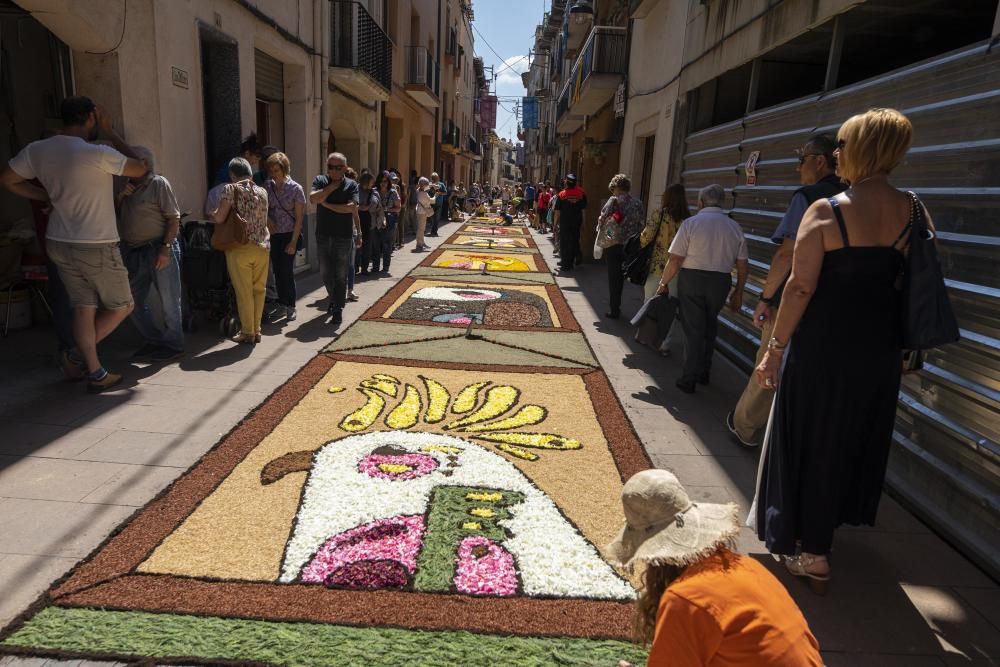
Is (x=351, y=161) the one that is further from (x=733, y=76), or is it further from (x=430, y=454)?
(x=430, y=454)

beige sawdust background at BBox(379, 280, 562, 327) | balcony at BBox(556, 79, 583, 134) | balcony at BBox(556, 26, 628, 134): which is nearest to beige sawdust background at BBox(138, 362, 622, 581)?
beige sawdust background at BBox(379, 280, 562, 327)

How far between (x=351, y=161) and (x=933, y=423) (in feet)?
47.2

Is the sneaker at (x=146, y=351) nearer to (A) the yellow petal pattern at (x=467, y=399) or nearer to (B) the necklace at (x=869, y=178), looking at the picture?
(A) the yellow petal pattern at (x=467, y=399)

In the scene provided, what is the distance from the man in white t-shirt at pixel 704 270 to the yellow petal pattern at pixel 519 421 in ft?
4.95

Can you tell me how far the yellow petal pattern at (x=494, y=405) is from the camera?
4.62 m

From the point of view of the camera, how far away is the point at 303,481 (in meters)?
3.60

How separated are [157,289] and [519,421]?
354cm

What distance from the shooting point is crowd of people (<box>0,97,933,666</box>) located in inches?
63.0

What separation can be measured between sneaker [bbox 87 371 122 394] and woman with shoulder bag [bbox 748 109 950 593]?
463 centimetres

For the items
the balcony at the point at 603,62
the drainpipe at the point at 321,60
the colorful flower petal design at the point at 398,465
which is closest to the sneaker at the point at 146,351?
the colorful flower petal design at the point at 398,465

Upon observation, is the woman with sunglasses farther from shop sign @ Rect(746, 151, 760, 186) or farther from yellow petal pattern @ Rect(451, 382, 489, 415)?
yellow petal pattern @ Rect(451, 382, 489, 415)

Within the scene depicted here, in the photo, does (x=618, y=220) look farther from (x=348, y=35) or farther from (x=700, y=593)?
(x=348, y=35)

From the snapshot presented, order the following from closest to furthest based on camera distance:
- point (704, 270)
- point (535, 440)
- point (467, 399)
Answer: point (535, 440), point (467, 399), point (704, 270)

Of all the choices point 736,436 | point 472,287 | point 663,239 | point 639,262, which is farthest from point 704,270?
point 472,287
